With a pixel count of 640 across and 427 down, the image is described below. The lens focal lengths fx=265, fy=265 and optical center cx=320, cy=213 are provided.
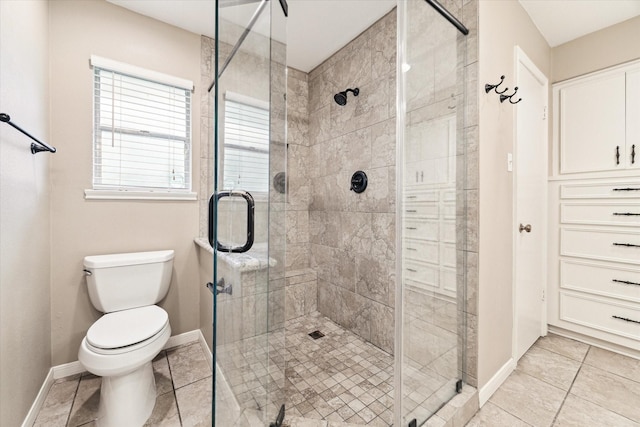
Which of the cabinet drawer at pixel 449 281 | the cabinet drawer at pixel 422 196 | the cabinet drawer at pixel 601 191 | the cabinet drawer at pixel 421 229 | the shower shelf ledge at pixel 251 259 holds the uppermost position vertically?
the cabinet drawer at pixel 601 191

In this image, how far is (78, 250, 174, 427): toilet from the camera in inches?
Result: 49.4

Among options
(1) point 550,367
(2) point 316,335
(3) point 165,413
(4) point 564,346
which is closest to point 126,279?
(3) point 165,413

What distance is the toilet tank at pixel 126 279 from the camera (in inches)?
65.3

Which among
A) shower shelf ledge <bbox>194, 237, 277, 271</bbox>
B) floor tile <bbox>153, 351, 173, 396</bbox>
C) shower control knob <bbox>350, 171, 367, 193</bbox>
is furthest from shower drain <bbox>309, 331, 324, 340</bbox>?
shower shelf ledge <bbox>194, 237, 277, 271</bbox>

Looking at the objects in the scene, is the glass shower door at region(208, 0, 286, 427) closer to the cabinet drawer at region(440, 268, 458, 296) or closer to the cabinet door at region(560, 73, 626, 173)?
the cabinet drawer at region(440, 268, 458, 296)

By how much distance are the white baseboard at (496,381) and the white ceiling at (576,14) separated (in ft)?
8.15

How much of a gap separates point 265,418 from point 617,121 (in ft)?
10.4

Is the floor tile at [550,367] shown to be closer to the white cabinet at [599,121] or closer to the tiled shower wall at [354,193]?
the tiled shower wall at [354,193]

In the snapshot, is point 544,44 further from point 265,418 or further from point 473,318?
point 265,418

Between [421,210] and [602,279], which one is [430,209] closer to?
[421,210]

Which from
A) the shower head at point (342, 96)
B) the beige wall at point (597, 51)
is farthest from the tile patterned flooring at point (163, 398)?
the beige wall at point (597, 51)

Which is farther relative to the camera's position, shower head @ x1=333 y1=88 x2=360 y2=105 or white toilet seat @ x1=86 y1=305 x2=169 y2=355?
shower head @ x1=333 y1=88 x2=360 y2=105

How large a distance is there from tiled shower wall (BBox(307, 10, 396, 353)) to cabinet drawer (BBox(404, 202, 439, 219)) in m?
0.69

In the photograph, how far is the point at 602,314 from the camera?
2107 millimetres
